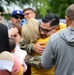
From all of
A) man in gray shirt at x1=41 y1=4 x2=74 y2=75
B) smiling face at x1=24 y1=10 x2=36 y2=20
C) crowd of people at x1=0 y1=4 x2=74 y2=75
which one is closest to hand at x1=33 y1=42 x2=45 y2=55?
crowd of people at x1=0 y1=4 x2=74 y2=75

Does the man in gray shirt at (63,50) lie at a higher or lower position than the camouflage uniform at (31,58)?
higher

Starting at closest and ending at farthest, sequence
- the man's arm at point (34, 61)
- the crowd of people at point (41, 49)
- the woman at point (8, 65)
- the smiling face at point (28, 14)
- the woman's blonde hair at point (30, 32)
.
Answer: the woman at point (8, 65), the crowd of people at point (41, 49), the man's arm at point (34, 61), the woman's blonde hair at point (30, 32), the smiling face at point (28, 14)

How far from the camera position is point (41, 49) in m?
5.16

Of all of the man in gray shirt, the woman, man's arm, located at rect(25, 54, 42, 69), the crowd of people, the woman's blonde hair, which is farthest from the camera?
the woman's blonde hair

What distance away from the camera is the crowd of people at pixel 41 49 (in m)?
4.24

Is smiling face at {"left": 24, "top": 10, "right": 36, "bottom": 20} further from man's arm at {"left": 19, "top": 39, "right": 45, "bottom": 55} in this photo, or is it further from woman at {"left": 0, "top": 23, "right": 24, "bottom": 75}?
woman at {"left": 0, "top": 23, "right": 24, "bottom": 75}

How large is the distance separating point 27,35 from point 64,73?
1.02m

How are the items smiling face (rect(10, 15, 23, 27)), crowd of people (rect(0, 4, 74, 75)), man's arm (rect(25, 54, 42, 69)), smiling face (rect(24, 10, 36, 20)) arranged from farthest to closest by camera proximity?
smiling face (rect(24, 10, 36, 20)) < smiling face (rect(10, 15, 23, 27)) < man's arm (rect(25, 54, 42, 69)) < crowd of people (rect(0, 4, 74, 75))

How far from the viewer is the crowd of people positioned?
4.24 metres

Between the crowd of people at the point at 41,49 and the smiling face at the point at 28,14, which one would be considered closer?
the crowd of people at the point at 41,49

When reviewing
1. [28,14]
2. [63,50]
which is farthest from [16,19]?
[63,50]

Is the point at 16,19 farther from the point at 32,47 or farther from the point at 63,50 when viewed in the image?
the point at 63,50

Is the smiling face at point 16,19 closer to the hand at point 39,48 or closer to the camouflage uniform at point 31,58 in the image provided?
the camouflage uniform at point 31,58

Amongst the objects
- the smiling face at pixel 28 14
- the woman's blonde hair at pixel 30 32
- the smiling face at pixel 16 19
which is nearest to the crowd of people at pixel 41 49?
the woman's blonde hair at pixel 30 32
